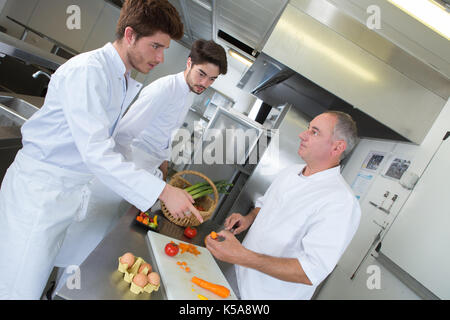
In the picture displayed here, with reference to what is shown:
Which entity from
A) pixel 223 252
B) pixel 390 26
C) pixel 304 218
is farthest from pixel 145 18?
pixel 390 26

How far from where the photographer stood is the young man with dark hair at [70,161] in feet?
2.96

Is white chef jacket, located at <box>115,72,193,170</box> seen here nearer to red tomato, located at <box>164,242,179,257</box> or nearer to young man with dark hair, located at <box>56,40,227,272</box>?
young man with dark hair, located at <box>56,40,227,272</box>

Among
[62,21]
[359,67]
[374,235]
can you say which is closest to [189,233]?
[374,235]

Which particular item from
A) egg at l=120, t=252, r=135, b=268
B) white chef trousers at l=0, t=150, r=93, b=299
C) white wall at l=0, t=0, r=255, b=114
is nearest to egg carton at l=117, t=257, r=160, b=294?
egg at l=120, t=252, r=135, b=268

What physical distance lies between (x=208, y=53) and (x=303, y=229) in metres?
1.09

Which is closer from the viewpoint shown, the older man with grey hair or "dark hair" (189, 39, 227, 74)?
the older man with grey hair

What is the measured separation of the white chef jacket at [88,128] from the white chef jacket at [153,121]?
1.29 feet

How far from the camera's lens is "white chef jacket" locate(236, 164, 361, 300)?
3.32 ft

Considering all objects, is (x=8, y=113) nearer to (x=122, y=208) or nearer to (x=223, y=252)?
(x=122, y=208)

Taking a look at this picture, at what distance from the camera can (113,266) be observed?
84 centimetres

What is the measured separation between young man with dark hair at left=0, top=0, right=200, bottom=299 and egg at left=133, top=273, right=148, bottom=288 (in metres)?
0.24

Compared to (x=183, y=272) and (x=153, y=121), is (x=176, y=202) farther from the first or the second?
(x=153, y=121)

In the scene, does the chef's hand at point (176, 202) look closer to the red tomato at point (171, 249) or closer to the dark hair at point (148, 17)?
the red tomato at point (171, 249)

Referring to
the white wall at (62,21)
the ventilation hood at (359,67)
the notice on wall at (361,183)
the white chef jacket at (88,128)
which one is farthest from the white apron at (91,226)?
the white wall at (62,21)
